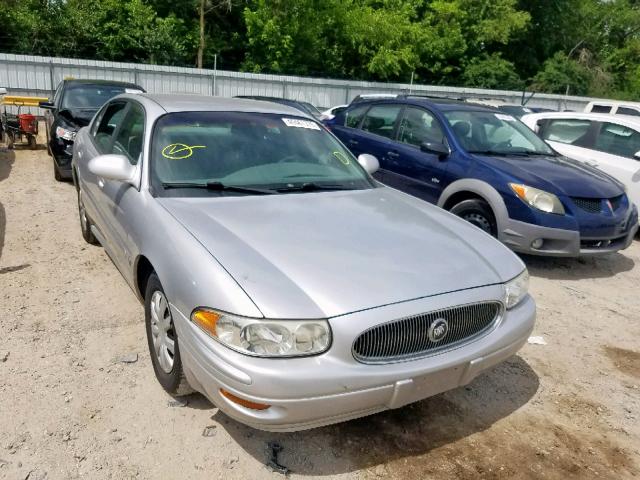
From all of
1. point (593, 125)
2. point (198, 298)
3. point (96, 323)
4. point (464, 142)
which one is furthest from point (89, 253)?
point (593, 125)

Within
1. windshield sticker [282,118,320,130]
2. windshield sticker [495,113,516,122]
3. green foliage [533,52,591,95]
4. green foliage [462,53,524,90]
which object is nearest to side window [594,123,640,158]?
windshield sticker [495,113,516,122]

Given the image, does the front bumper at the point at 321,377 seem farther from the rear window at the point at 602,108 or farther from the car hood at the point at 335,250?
the rear window at the point at 602,108

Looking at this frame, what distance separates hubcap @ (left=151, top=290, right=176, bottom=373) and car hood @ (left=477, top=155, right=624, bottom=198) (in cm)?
385

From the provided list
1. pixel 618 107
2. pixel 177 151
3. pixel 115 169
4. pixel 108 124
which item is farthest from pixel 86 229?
pixel 618 107

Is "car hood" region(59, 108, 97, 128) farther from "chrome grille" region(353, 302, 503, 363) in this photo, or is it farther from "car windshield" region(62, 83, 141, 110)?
"chrome grille" region(353, 302, 503, 363)

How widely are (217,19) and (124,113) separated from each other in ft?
82.0

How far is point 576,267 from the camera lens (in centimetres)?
591

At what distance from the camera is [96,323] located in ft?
12.2

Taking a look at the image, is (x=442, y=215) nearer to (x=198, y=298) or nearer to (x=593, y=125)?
(x=198, y=298)

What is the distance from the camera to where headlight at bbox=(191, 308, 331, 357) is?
2.20 m

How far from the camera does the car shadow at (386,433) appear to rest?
2586 mm

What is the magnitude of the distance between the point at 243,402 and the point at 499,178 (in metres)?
4.03

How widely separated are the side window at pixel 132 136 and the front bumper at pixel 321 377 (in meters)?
1.53

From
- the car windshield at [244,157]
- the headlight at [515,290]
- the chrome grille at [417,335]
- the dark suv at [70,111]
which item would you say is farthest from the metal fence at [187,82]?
the chrome grille at [417,335]
